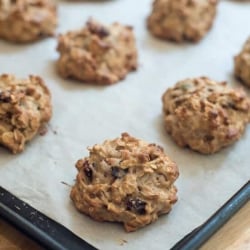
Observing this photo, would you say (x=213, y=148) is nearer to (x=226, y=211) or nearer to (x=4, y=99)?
(x=226, y=211)

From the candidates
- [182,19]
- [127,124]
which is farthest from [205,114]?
[182,19]

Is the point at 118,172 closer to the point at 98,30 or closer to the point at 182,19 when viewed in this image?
the point at 98,30

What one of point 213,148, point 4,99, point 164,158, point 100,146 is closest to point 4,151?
point 4,99

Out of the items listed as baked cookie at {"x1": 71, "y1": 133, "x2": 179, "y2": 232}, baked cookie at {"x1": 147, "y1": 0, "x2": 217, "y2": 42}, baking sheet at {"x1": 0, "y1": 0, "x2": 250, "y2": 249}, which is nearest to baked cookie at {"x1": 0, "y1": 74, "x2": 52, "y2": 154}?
baking sheet at {"x1": 0, "y1": 0, "x2": 250, "y2": 249}

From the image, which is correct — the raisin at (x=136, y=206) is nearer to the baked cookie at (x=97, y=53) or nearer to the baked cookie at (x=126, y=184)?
the baked cookie at (x=126, y=184)

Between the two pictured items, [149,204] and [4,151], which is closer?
[149,204]

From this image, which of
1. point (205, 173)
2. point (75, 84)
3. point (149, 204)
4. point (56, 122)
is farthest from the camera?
point (75, 84)

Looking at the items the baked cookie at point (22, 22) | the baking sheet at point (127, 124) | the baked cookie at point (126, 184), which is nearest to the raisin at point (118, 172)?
the baked cookie at point (126, 184)
